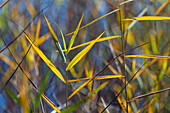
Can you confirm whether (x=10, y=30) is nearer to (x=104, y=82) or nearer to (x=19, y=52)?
(x=19, y=52)

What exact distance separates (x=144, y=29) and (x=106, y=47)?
0.16 metres

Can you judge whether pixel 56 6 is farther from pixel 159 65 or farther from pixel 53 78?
pixel 159 65

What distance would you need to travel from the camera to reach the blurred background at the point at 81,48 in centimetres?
47

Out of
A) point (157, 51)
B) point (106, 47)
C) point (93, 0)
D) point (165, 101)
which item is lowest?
point (165, 101)

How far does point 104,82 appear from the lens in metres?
0.54

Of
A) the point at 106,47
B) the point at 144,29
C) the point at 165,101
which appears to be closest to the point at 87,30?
the point at 106,47

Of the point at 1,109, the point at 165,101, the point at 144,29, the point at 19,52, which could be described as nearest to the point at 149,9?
the point at 144,29

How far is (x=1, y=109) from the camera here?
47cm

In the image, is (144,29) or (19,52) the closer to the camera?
(19,52)

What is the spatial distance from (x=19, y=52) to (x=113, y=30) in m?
0.32

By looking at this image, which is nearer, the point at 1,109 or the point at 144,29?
the point at 1,109

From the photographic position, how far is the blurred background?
0.47 meters

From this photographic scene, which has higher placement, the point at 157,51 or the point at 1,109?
the point at 1,109

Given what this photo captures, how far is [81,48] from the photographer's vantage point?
1.66 ft
